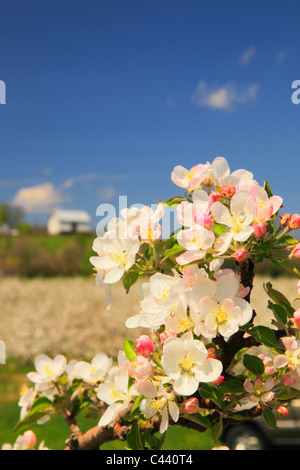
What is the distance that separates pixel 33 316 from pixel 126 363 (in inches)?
488

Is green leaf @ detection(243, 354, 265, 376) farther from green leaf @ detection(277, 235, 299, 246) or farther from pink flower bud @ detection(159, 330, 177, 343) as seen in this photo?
green leaf @ detection(277, 235, 299, 246)

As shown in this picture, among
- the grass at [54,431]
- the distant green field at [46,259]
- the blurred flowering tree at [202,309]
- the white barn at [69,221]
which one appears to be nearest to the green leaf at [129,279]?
the blurred flowering tree at [202,309]

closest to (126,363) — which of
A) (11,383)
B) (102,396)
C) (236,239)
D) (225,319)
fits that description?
(102,396)

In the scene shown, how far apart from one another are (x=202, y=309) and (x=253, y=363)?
1.27 ft

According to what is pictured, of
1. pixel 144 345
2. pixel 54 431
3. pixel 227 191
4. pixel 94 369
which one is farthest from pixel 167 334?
pixel 54 431

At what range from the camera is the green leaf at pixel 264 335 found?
62.7 inches

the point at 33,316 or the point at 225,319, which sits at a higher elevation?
the point at 225,319

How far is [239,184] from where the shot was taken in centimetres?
164

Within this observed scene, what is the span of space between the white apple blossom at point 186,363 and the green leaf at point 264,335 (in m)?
0.19

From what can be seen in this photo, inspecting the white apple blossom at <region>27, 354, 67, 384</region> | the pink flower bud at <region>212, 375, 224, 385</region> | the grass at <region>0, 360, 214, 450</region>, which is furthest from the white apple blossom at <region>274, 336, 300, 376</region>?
the grass at <region>0, 360, 214, 450</region>

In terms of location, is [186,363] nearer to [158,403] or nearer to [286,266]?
Answer: [158,403]

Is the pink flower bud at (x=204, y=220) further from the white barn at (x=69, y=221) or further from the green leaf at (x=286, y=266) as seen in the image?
the white barn at (x=69, y=221)

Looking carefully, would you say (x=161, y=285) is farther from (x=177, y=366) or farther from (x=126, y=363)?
(x=126, y=363)

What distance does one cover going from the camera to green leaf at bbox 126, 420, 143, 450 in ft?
5.68
